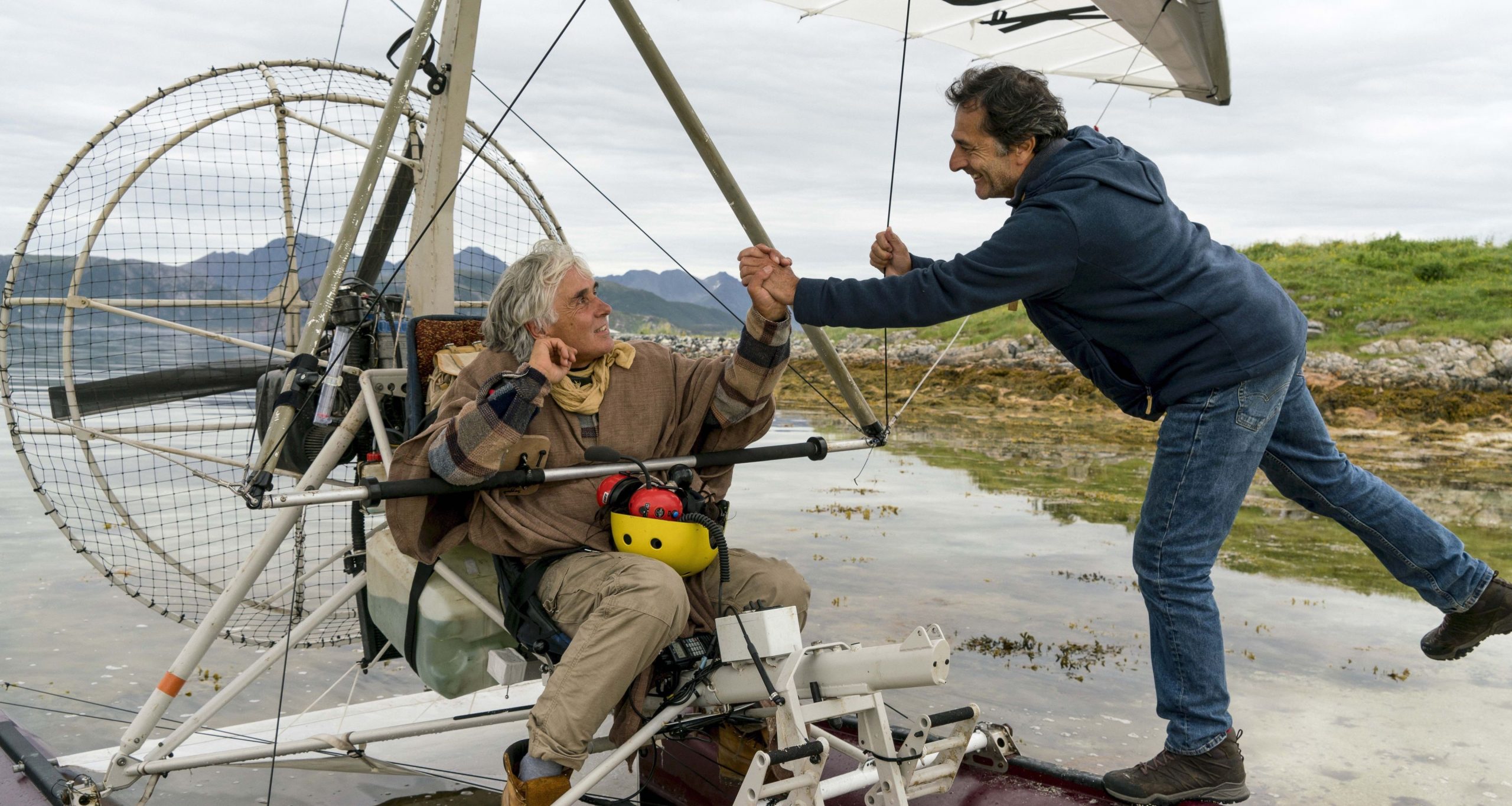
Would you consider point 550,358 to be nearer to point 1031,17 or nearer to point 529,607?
point 529,607

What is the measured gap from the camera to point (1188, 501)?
3041 millimetres

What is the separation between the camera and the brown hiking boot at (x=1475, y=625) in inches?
131

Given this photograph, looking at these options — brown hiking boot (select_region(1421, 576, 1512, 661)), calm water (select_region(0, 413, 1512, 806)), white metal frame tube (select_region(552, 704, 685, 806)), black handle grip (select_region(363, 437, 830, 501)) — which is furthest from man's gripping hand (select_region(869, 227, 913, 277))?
calm water (select_region(0, 413, 1512, 806))

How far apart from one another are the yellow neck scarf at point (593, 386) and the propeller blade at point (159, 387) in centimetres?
190

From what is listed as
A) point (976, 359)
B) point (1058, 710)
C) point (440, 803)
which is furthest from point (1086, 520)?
point (976, 359)

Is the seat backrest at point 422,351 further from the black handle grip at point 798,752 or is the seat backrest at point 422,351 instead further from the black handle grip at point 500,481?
the black handle grip at point 798,752

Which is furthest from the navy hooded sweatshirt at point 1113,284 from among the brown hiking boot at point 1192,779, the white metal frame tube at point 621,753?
the white metal frame tube at point 621,753

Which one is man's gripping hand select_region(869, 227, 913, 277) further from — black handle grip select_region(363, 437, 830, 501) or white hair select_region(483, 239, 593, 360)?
white hair select_region(483, 239, 593, 360)

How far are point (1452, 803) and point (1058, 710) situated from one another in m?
1.62

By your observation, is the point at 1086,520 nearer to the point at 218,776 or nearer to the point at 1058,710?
the point at 1058,710

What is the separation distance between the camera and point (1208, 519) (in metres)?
3.04

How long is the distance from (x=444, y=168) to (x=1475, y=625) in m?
3.67

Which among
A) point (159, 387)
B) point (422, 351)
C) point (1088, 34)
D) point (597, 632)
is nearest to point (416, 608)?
point (597, 632)

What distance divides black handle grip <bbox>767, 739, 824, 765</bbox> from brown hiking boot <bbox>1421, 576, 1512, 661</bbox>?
2.05m
